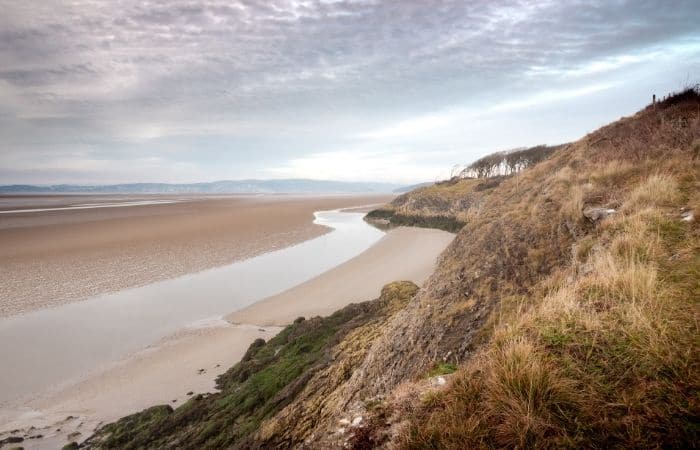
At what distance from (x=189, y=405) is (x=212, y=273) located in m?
17.0

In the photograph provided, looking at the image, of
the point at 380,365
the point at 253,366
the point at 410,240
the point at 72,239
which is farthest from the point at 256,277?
the point at 72,239

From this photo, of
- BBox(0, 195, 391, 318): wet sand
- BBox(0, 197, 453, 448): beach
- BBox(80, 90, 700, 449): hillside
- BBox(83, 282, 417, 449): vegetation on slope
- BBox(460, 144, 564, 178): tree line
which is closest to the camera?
BBox(80, 90, 700, 449): hillside

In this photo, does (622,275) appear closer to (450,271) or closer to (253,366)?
(450,271)

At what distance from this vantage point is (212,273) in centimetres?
2539

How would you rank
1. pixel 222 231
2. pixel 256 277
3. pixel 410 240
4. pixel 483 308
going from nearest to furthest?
pixel 483 308, pixel 256 277, pixel 410 240, pixel 222 231

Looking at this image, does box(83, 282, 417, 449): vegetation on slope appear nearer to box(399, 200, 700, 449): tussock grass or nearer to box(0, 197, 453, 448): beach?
box(0, 197, 453, 448): beach

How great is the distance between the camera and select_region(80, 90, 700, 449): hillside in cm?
255

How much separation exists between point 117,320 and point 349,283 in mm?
12965

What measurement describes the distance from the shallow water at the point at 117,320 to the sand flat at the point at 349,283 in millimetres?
1417

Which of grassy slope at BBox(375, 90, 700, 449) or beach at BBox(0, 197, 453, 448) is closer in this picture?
grassy slope at BBox(375, 90, 700, 449)

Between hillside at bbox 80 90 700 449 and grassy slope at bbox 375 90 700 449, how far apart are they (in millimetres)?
16

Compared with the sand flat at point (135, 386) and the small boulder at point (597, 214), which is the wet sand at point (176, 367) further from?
the small boulder at point (597, 214)

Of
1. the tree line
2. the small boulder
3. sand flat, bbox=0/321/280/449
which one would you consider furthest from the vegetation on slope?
the tree line

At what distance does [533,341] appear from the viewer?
3270 mm
